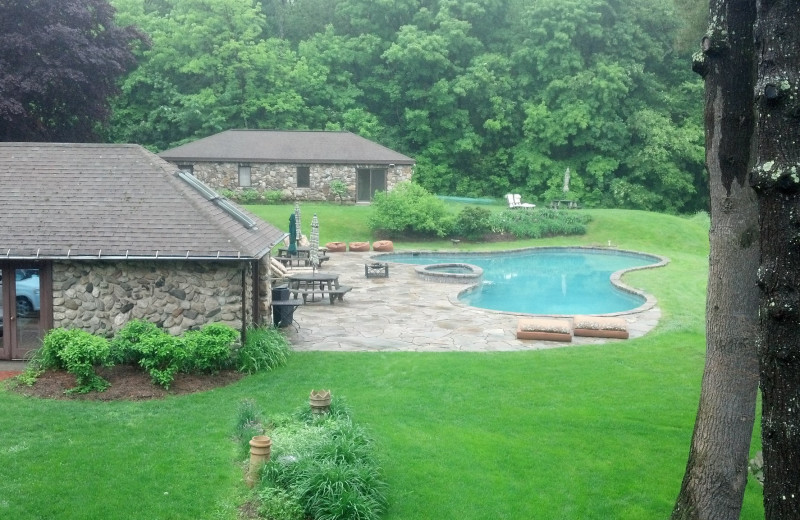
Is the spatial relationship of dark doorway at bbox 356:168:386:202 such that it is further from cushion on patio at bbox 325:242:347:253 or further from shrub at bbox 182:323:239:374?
shrub at bbox 182:323:239:374

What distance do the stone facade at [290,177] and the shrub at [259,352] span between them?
76.0 feet

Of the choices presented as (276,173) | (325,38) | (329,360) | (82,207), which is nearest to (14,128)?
(276,173)

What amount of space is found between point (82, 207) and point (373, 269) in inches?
412

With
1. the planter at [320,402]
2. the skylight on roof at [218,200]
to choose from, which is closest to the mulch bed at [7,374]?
the skylight on roof at [218,200]

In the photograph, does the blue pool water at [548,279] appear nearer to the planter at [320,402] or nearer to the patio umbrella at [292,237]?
the patio umbrella at [292,237]

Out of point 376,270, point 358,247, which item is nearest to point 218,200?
point 376,270

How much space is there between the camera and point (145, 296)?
12508 millimetres

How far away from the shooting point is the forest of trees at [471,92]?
138 ft

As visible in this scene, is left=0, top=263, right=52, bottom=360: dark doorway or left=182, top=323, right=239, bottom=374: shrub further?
left=0, top=263, right=52, bottom=360: dark doorway

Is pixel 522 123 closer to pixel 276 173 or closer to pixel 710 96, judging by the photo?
pixel 276 173

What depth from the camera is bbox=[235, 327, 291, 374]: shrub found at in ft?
40.4

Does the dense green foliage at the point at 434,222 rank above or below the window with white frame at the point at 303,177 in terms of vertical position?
below

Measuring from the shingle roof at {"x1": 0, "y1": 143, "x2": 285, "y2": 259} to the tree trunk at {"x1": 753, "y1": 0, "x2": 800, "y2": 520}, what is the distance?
9.15m

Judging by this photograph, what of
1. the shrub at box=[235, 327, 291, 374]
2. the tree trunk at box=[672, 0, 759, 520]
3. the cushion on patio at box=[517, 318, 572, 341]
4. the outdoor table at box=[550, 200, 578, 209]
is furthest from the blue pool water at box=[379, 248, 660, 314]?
the tree trunk at box=[672, 0, 759, 520]
